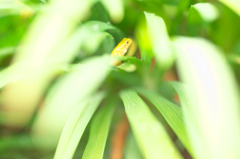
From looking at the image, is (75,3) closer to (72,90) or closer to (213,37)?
(72,90)

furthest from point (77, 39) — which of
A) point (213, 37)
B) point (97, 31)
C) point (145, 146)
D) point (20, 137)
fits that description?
point (213, 37)

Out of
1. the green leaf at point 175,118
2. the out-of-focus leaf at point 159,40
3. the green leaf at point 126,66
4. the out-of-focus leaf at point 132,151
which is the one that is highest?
the out-of-focus leaf at point 159,40

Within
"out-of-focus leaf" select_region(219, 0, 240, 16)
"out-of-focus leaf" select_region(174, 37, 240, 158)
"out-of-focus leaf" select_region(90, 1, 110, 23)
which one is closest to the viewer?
"out-of-focus leaf" select_region(174, 37, 240, 158)

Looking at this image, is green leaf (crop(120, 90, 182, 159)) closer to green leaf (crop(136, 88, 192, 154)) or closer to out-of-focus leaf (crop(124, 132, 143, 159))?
green leaf (crop(136, 88, 192, 154))

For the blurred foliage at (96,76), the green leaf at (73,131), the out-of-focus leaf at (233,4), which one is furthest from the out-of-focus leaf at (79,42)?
the out-of-focus leaf at (233,4)

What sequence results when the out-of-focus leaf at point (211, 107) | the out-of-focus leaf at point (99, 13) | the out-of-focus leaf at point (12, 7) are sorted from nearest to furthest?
the out-of-focus leaf at point (211, 107) < the out-of-focus leaf at point (12, 7) < the out-of-focus leaf at point (99, 13)

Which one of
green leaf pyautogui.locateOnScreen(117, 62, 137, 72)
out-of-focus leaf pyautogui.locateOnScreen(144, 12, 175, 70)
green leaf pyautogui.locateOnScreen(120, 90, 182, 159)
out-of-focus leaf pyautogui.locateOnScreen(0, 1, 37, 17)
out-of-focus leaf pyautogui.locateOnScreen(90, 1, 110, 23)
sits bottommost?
green leaf pyautogui.locateOnScreen(120, 90, 182, 159)

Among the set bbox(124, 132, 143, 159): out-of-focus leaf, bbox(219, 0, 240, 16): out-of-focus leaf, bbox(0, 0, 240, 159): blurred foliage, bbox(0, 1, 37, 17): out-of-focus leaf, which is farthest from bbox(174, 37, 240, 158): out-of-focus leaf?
bbox(0, 1, 37, 17): out-of-focus leaf

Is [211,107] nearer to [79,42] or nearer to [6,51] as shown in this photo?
[79,42]

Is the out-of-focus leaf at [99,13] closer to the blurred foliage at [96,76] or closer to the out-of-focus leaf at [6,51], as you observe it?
the blurred foliage at [96,76]
